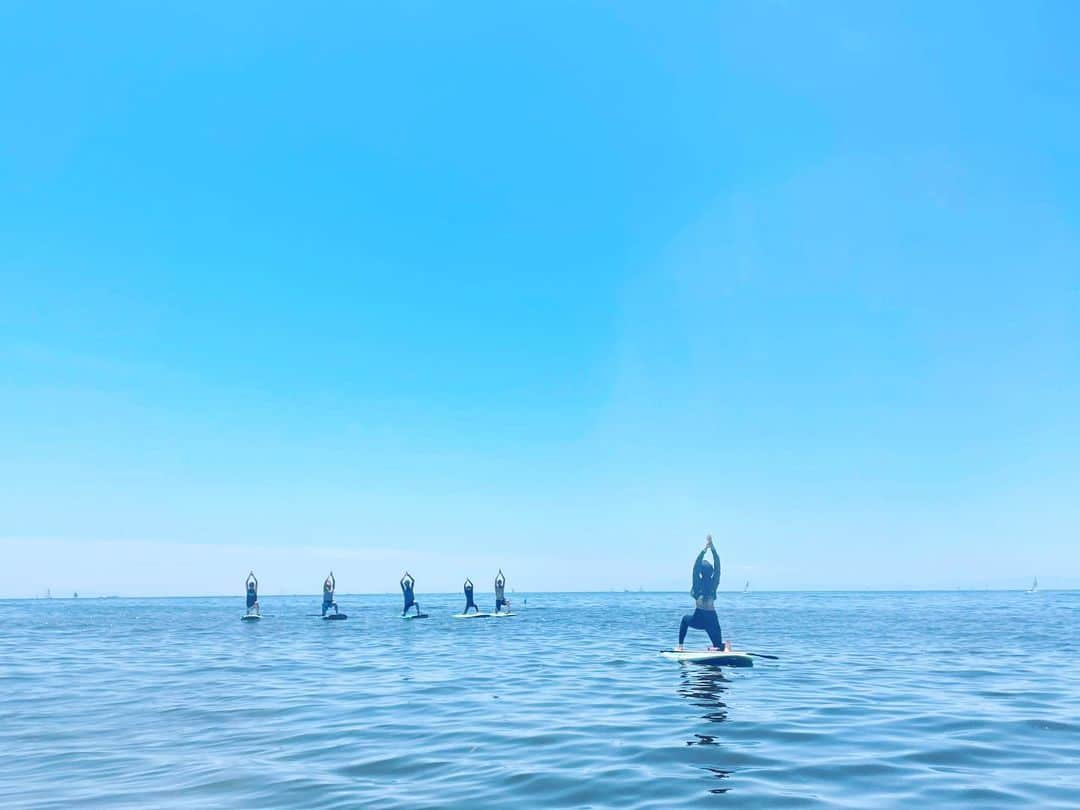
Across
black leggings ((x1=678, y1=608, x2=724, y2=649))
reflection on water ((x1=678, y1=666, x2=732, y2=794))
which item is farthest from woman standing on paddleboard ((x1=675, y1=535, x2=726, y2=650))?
reflection on water ((x1=678, y1=666, x2=732, y2=794))

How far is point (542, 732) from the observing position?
14125 mm

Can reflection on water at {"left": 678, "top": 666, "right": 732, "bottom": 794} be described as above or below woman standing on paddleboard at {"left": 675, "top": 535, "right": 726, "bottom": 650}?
below

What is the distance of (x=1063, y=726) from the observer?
14.4 meters

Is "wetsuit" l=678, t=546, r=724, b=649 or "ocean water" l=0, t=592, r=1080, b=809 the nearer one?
"ocean water" l=0, t=592, r=1080, b=809

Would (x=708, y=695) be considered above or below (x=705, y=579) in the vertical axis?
below

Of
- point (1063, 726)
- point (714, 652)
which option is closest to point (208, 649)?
point (714, 652)

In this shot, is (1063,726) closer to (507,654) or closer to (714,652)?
(714,652)

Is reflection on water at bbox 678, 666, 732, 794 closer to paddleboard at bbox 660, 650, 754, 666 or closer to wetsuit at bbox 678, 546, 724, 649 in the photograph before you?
paddleboard at bbox 660, 650, 754, 666

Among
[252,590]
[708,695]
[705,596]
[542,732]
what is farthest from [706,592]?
[252,590]

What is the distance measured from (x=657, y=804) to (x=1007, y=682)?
52.1 feet

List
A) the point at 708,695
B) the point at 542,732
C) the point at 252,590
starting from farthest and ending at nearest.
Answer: the point at 252,590 → the point at 708,695 → the point at 542,732

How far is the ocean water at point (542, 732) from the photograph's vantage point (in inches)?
399

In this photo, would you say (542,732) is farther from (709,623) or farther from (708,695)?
(709,623)

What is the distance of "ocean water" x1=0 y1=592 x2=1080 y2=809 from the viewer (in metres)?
10.1
